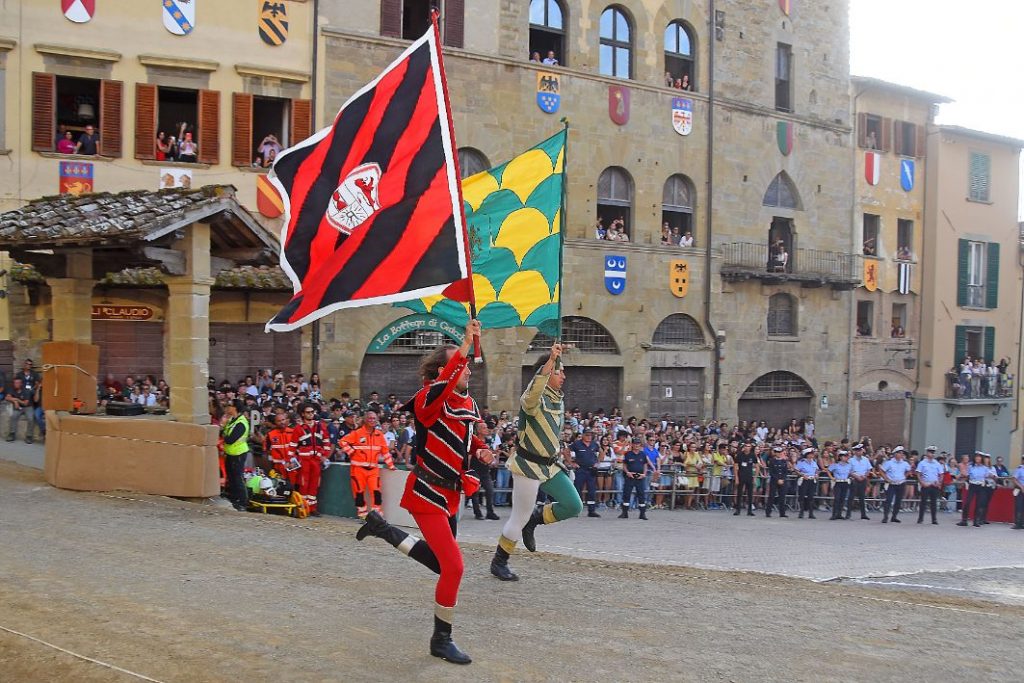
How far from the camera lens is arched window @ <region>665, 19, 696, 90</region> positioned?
98.8 feet

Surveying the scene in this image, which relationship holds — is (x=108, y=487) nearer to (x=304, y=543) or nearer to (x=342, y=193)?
(x=304, y=543)

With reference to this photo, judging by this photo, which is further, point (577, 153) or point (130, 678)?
point (577, 153)

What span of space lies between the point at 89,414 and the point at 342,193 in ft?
21.8

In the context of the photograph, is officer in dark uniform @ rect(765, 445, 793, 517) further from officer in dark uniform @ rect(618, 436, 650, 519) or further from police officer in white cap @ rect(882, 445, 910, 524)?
officer in dark uniform @ rect(618, 436, 650, 519)

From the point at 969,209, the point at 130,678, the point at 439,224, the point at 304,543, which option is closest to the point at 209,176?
the point at 304,543

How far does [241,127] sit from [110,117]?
284 centimetres

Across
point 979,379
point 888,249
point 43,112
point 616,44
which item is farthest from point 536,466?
point 979,379

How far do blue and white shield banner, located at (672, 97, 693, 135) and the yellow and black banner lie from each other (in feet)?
39.5

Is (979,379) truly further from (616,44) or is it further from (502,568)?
(502,568)

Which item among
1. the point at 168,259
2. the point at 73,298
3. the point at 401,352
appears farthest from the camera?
the point at 401,352

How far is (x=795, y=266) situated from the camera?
1288 inches

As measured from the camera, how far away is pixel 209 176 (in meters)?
22.8

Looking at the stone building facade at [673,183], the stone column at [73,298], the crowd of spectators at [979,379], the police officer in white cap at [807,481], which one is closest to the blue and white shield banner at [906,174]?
the stone building facade at [673,183]

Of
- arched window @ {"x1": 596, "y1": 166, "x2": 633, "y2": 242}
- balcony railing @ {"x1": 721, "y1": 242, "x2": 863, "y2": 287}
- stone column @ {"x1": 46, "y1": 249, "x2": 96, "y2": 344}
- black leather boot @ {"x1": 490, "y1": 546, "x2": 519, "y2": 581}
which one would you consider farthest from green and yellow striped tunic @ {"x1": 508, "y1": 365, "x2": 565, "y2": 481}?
balcony railing @ {"x1": 721, "y1": 242, "x2": 863, "y2": 287}
